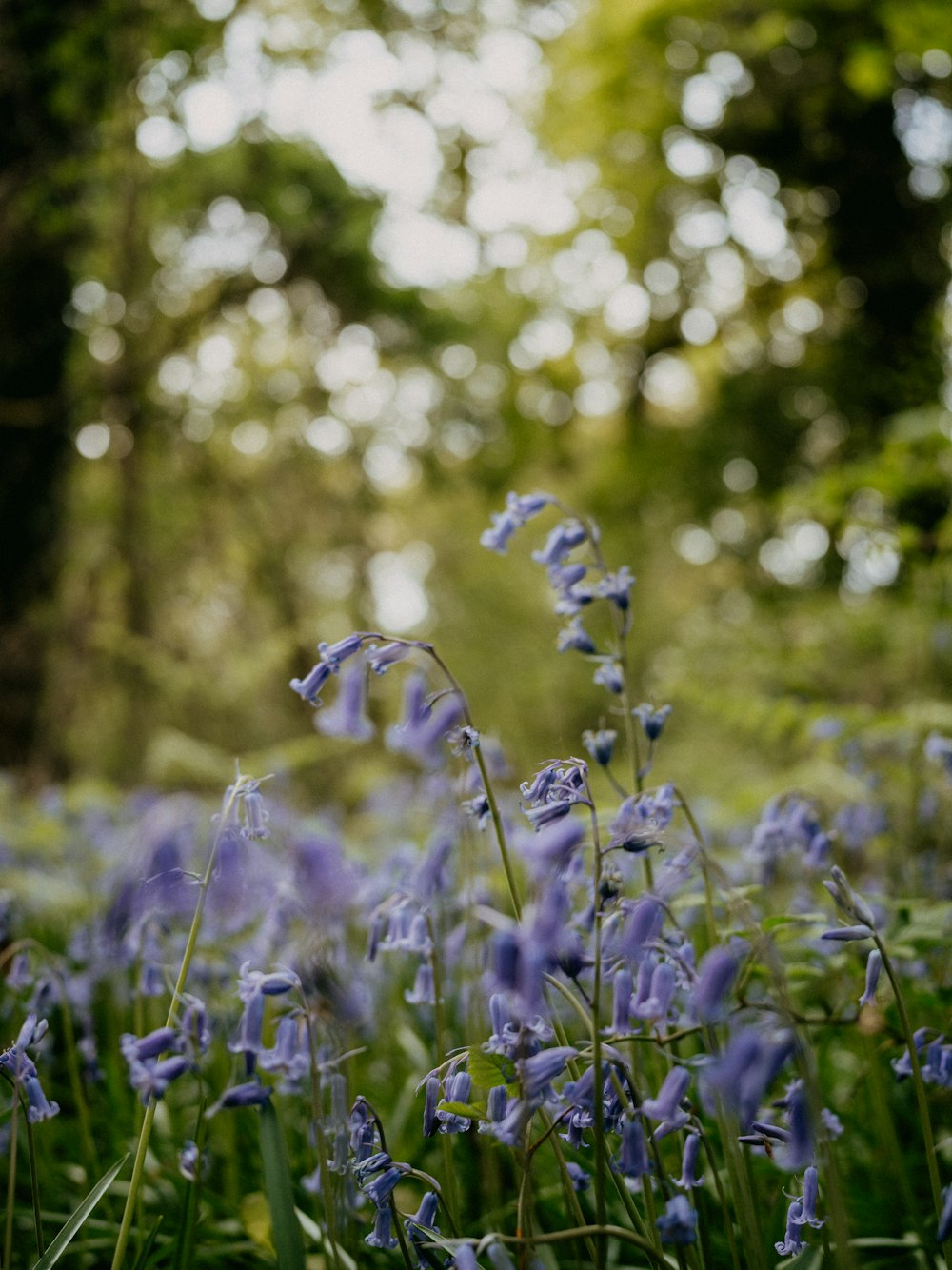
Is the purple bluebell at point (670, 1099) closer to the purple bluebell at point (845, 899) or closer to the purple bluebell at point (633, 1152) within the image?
the purple bluebell at point (633, 1152)

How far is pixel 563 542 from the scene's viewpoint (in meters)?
1.71

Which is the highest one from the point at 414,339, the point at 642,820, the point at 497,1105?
the point at 414,339

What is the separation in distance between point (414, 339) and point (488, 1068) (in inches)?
396

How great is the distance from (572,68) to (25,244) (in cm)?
572

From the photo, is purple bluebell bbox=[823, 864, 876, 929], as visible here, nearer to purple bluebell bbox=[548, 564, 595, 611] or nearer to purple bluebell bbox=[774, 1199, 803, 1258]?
purple bluebell bbox=[774, 1199, 803, 1258]

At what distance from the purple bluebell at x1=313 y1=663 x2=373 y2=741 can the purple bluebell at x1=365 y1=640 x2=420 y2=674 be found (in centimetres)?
18

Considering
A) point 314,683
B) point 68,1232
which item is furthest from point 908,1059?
point 68,1232

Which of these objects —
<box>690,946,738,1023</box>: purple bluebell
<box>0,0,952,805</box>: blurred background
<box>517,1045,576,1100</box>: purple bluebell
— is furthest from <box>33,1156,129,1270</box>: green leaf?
<box>0,0,952,805</box>: blurred background

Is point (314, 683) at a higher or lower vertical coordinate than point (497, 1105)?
higher

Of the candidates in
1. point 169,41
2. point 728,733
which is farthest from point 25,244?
point 728,733

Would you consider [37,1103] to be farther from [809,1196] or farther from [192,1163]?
[809,1196]

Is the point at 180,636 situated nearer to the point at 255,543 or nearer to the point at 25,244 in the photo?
the point at 255,543

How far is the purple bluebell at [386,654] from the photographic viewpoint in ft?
4.64

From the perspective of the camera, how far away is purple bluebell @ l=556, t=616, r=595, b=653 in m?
1.68
